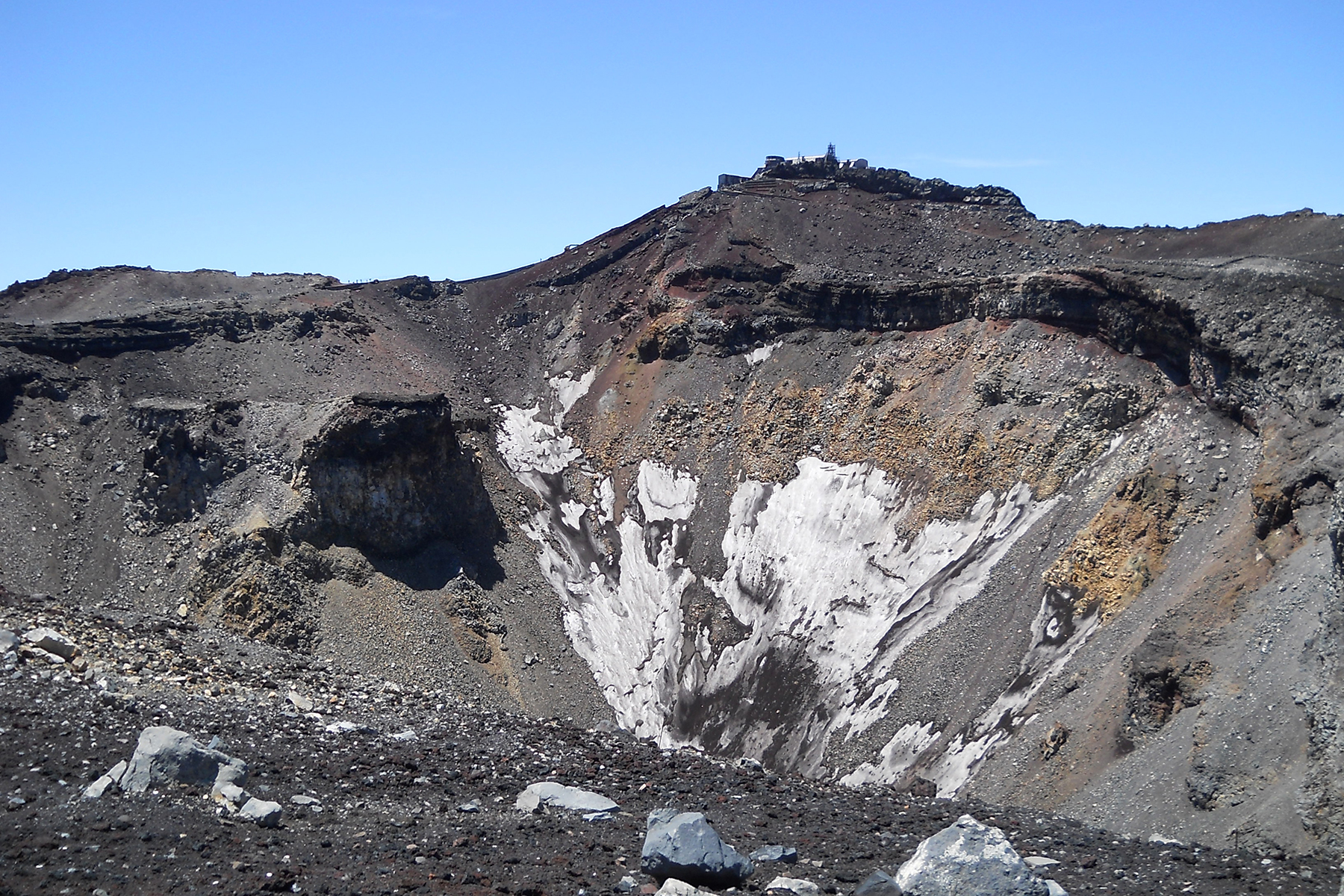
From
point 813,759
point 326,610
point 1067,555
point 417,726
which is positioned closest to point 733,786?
point 417,726

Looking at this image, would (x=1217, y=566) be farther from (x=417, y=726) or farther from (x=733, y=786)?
→ (x=417, y=726)

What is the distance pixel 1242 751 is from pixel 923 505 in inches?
731

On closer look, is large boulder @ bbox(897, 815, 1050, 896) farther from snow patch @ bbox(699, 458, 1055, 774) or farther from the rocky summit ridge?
snow patch @ bbox(699, 458, 1055, 774)

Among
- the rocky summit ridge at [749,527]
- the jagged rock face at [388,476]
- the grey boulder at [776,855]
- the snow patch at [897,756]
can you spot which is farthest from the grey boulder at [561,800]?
the jagged rock face at [388,476]

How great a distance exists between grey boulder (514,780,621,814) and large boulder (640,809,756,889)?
12.1 ft

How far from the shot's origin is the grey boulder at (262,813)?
47.4ft

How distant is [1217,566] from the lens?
90.0 feet

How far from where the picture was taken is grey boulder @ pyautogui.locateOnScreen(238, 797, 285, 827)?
14453 mm

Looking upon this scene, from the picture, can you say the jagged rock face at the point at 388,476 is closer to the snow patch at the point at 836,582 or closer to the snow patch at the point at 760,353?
the snow patch at the point at 836,582

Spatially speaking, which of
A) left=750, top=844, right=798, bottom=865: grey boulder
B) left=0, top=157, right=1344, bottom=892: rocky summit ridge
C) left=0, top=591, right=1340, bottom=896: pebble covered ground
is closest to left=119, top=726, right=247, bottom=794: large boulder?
left=0, top=591, right=1340, bottom=896: pebble covered ground

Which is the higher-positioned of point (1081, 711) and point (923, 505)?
point (923, 505)

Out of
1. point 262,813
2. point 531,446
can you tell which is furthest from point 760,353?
point 262,813

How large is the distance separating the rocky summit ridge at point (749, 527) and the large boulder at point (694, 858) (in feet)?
2.18

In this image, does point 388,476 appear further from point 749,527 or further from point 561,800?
point 561,800
